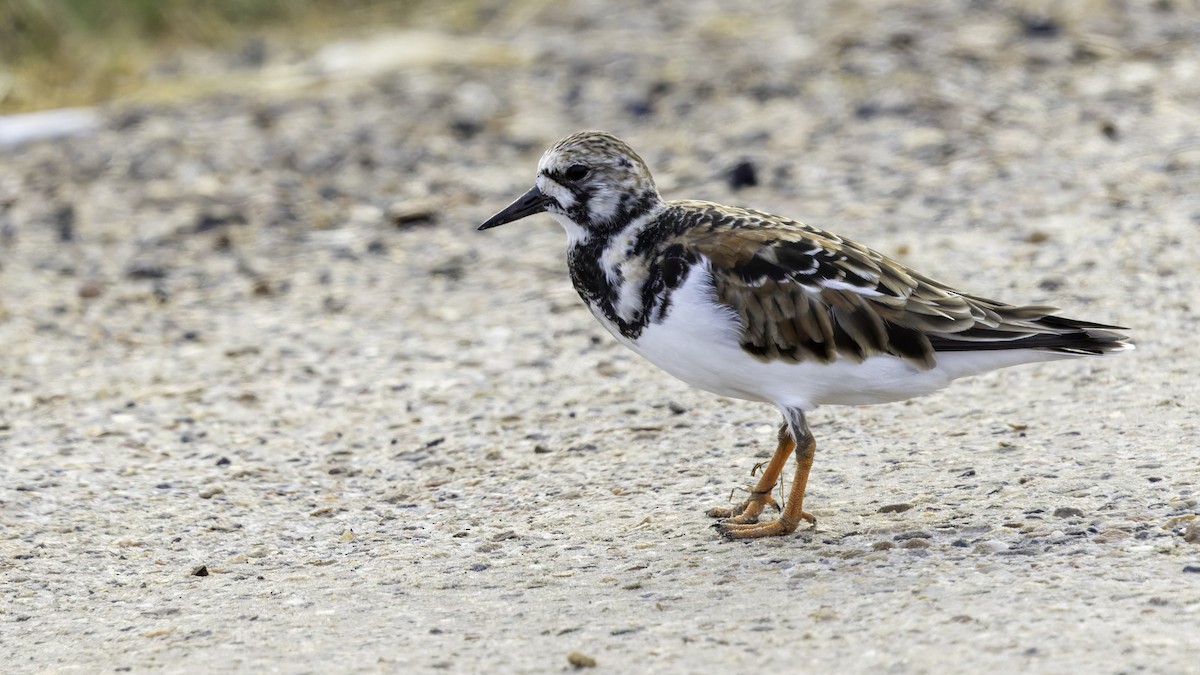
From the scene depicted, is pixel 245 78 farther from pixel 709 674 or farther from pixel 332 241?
pixel 709 674

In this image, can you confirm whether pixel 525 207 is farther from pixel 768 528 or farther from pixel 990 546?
pixel 990 546

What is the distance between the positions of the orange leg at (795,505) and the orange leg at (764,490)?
0.09 meters

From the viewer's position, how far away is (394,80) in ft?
37.2

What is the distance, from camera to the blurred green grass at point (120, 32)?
11.5m

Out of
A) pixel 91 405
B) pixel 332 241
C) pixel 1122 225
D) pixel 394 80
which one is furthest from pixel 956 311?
pixel 394 80

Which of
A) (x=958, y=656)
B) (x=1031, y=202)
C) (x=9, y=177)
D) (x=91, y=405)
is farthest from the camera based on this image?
(x=9, y=177)

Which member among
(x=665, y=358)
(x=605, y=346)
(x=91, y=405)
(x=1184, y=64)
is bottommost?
(x=91, y=405)

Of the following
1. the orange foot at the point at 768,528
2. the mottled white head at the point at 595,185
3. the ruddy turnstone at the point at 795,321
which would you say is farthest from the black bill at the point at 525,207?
the orange foot at the point at 768,528

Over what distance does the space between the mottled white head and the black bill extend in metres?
0.05

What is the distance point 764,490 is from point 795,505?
225mm

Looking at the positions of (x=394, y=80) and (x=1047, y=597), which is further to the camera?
(x=394, y=80)

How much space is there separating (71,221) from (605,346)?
13.6 feet

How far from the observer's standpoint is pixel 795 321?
4797mm

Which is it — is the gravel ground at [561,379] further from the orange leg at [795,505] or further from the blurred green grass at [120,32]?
the blurred green grass at [120,32]
